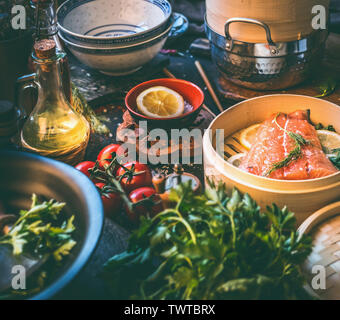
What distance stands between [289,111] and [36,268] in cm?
92

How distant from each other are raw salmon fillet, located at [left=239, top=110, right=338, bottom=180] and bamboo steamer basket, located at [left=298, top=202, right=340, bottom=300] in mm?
114

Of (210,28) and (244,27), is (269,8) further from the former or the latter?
(210,28)

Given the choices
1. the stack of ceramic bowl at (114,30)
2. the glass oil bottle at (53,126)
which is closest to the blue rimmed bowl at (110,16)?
the stack of ceramic bowl at (114,30)

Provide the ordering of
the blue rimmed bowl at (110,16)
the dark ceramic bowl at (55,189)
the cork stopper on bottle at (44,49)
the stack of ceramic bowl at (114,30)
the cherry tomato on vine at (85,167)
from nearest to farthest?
the dark ceramic bowl at (55,189) < the cork stopper on bottle at (44,49) < the cherry tomato on vine at (85,167) < the stack of ceramic bowl at (114,30) < the blue rimmed bowl at (110,16)

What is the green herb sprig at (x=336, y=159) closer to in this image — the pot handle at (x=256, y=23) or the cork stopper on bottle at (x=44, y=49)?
the pot handle at (x=256, y=23)

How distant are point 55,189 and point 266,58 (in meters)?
0.83

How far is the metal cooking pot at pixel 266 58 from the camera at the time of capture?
1376 millimetres

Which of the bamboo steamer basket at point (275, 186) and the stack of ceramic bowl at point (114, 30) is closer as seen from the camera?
the bamboo steamer basket at point (275, 186)

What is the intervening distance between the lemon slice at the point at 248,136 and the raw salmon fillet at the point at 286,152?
0.04m

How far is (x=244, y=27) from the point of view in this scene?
53.8 inches

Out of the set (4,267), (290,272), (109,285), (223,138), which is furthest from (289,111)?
(4,267)

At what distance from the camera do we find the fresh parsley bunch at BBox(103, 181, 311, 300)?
0.75 metres

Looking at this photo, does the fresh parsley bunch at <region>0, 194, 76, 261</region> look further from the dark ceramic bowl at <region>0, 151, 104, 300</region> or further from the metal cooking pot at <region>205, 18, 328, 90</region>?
the metal cooking pot at <region>205, 18, 328, 90</region>

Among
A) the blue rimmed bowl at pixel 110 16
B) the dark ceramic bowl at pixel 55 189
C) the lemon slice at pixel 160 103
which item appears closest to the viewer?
the dark ceramic bowl at pixel 55 189
